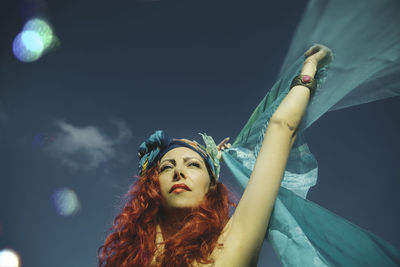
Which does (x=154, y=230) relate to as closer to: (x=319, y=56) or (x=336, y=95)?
(x=336, y=95)

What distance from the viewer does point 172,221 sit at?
1.72 m

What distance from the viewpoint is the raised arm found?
1120 millimetres

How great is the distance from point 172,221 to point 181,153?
0.56m

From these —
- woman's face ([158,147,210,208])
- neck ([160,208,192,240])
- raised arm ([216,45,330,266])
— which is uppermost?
A: woman's face ([158,147,210,208])

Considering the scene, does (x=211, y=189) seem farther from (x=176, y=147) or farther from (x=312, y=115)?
(x=312, y=115)

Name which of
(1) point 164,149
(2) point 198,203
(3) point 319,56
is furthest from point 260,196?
(1) point 164,149

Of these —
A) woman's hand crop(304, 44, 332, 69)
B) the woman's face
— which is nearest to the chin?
the woman's face

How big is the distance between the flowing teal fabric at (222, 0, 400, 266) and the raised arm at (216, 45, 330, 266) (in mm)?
166

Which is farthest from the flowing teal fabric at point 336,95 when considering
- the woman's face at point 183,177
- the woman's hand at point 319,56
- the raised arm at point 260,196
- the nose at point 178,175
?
the nose at point 178,175

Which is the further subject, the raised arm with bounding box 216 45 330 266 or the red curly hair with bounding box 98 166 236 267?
the red curly hair with bounding box 98 166 236 267

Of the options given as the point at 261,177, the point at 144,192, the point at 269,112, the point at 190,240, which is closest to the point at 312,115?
the point at 269,112

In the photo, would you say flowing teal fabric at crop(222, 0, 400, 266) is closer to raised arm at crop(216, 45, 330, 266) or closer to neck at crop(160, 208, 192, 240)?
raised arm at crop(216, 45, 330, 266)

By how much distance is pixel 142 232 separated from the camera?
5.47 feet

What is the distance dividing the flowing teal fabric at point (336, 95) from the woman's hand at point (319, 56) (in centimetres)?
3
